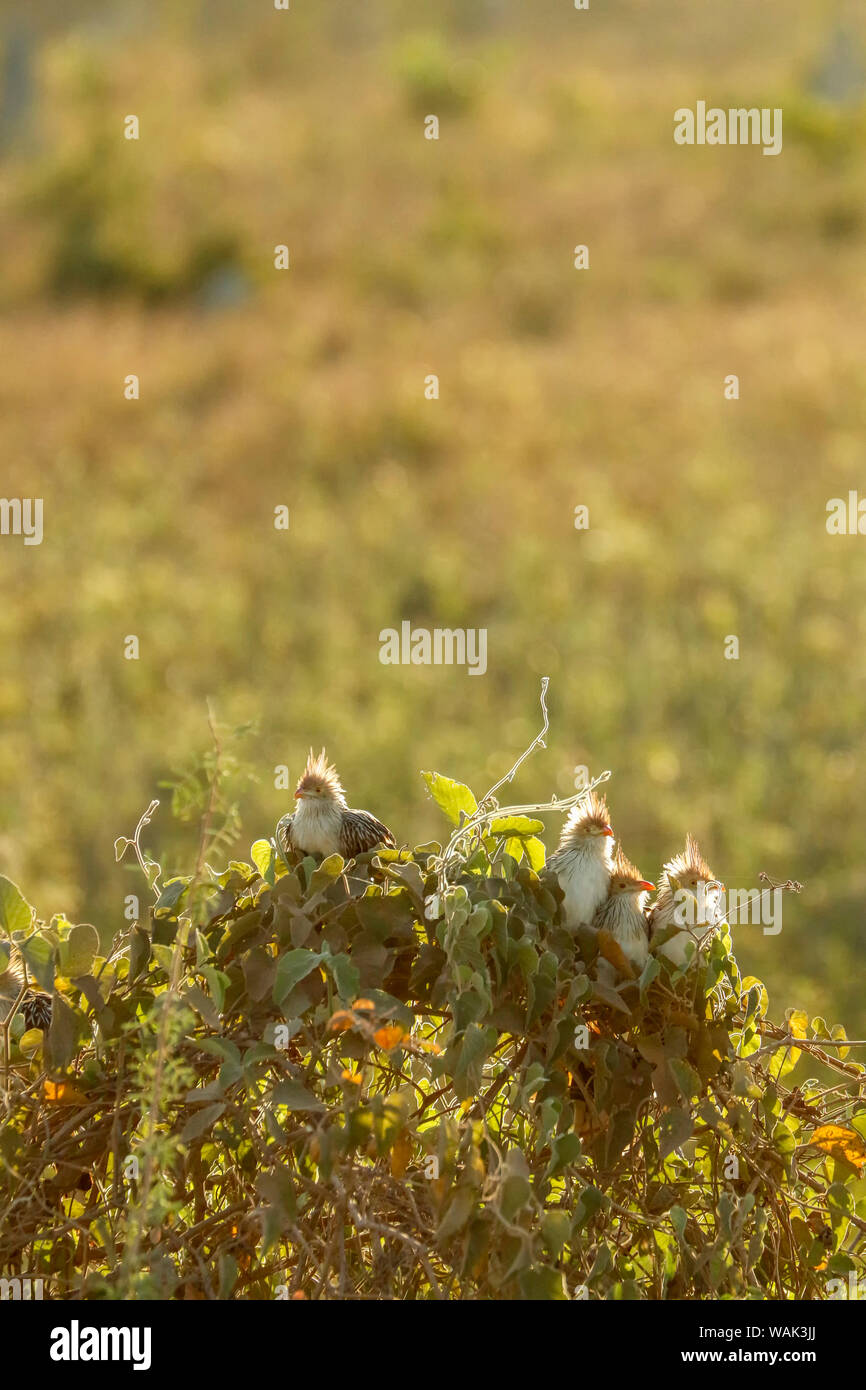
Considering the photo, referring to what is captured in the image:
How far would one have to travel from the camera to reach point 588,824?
222 centimetres

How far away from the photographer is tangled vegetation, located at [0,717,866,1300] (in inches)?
66.6

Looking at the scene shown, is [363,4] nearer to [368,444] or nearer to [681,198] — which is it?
[681,198]

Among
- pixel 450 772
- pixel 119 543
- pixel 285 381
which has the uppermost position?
pixel 285 381

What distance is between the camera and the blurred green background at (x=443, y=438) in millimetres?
8672

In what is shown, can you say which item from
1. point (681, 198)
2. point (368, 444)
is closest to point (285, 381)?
point (368, 444)

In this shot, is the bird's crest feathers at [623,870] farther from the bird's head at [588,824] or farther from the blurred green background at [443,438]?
the blurred green background at [443,438]

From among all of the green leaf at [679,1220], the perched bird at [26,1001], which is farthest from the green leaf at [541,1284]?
the perched bird at [26,1001]

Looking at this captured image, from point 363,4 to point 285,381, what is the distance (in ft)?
63.4

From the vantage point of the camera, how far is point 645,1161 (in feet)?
6.23

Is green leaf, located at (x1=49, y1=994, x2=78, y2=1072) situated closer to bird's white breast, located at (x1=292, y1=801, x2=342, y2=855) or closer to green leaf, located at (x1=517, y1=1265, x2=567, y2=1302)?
bird's white breast, located at (x1=292, y1=801, x2=342, y2=855)

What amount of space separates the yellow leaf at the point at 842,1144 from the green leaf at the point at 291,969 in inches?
28.9

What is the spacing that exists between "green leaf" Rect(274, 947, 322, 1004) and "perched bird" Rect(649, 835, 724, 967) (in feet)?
1.51

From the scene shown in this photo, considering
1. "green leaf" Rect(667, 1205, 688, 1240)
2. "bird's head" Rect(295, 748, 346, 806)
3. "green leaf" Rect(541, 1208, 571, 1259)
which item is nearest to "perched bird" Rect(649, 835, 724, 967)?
"green leaf" Rect(667, 1205, 688, 1240)

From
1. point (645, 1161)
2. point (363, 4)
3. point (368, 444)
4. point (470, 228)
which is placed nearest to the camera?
point (645, 1161)
